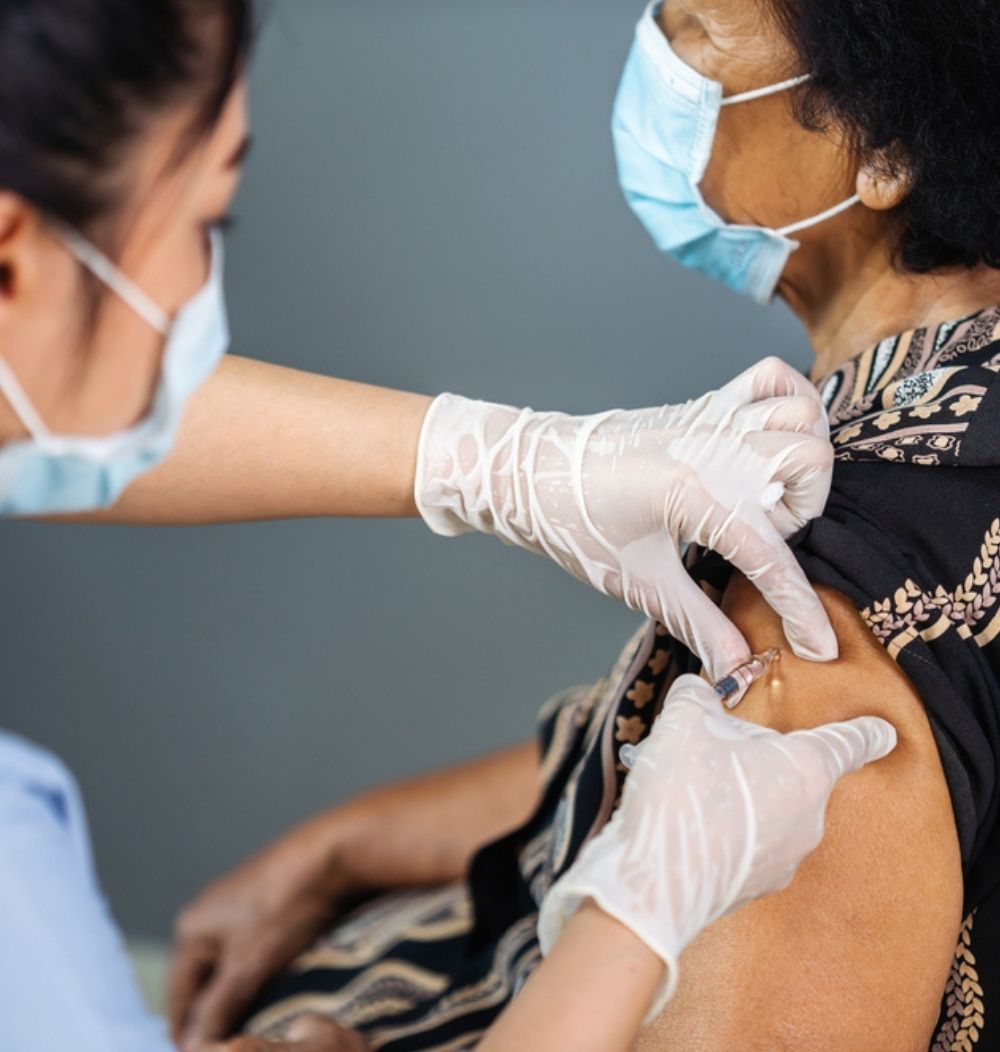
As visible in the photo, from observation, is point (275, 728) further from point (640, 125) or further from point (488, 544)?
point (640, 125)

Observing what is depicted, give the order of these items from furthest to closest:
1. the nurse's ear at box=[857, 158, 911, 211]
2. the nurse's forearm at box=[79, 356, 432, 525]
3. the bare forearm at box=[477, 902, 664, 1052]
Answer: the nurse's forearm at box=[79, 356, 432, 525]
the nurse's ear at box=[857, 158, 911, 211]
the bare forearm at box=[477, 902, 664, 1052]

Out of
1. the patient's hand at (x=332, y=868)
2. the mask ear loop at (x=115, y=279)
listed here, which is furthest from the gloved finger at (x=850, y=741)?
the patient's hand at (x=332, y=868)

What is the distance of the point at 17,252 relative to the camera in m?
0.67

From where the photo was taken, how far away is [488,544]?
196 centimetres

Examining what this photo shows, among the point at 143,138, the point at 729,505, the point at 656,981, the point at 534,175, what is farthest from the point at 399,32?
the point at 656,981

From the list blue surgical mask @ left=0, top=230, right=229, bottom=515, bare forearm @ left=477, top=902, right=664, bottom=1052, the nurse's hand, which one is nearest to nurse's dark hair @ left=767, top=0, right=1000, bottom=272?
blue surgical mask @ left=0, top=230, right=229, bottom=515

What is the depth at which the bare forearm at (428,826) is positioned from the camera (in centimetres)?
157

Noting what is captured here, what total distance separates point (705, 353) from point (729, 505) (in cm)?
85

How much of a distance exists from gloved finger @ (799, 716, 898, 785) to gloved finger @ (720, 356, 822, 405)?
27cm

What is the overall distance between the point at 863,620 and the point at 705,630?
0.12 metres

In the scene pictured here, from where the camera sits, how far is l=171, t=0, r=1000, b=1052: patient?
896 millimetres

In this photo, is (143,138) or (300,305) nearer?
(143,138)

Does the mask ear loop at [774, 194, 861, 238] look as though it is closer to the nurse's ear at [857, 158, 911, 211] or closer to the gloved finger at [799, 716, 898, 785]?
the nurse's ear at [857, 158, 911, 211]

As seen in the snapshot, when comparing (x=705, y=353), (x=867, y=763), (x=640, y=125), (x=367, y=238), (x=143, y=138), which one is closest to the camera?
(x=143, y=138)
